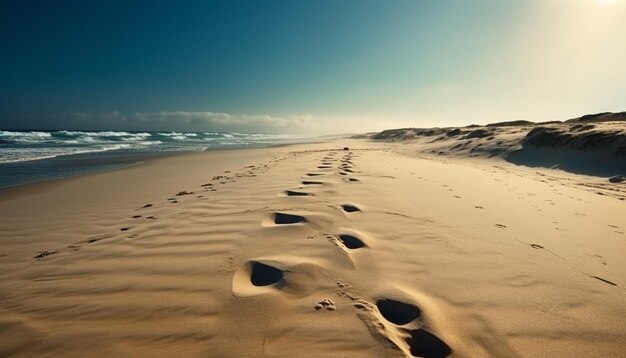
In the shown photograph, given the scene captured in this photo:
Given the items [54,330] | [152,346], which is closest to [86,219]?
[54,330]

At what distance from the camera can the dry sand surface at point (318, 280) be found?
178cm

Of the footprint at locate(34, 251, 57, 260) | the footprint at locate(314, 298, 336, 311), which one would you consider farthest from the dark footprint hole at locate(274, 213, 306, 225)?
the footprint at locate(34, 251, 57, 260)

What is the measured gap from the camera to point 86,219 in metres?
4.76

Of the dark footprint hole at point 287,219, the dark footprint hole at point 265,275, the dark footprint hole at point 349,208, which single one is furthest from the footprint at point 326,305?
the dark footprint hole at point 349,208

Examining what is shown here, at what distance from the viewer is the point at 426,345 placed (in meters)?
1.74

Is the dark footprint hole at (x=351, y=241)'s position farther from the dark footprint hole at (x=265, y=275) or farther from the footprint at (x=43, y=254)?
the footprint at (x=43, y=254)

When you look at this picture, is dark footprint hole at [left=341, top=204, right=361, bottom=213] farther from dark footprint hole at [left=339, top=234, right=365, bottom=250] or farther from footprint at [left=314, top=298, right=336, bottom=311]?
footprint at [left=314, top=298, right=336, bottom=311]

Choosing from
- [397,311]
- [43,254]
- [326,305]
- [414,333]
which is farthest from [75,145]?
[414,333]

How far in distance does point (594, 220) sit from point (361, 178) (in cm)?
408

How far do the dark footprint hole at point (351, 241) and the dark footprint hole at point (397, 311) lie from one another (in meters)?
1.01

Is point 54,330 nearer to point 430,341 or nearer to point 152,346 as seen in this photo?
point 152,346

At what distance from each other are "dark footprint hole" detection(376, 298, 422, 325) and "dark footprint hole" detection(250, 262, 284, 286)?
808 mm

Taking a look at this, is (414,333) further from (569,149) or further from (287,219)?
(569,149)

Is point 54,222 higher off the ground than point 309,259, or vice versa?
point 309,259
